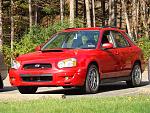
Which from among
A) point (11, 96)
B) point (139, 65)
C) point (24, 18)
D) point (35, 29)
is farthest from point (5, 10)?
point (11, 96)

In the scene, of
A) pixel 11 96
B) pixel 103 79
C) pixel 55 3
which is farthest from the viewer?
pixel 55 3

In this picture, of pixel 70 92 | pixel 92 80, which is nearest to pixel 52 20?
pixel 70 92

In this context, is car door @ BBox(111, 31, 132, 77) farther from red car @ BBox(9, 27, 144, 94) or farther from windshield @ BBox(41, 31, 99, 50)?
windshield @ BBox(41, 31, 99, 50)

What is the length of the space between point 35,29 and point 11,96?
1776 cm

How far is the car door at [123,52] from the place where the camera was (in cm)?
1498

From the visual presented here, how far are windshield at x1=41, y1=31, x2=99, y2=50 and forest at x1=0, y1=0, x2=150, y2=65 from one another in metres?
13.3

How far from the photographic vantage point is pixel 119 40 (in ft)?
50.6

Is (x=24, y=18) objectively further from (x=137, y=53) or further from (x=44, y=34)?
(x=137, y=53)

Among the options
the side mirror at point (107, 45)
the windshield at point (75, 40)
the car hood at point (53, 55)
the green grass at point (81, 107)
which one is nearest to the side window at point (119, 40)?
the windshield at point (75, 40)

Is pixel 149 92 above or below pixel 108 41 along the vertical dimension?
below

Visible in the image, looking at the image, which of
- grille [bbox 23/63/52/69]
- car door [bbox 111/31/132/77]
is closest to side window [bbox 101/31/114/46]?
car door [bbox 111/31/132/77]

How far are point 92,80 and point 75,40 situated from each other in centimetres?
128

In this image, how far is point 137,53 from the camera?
51.9 ft

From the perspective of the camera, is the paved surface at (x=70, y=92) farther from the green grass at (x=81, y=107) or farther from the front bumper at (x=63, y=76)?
the green grass at (x=81, y=107)
